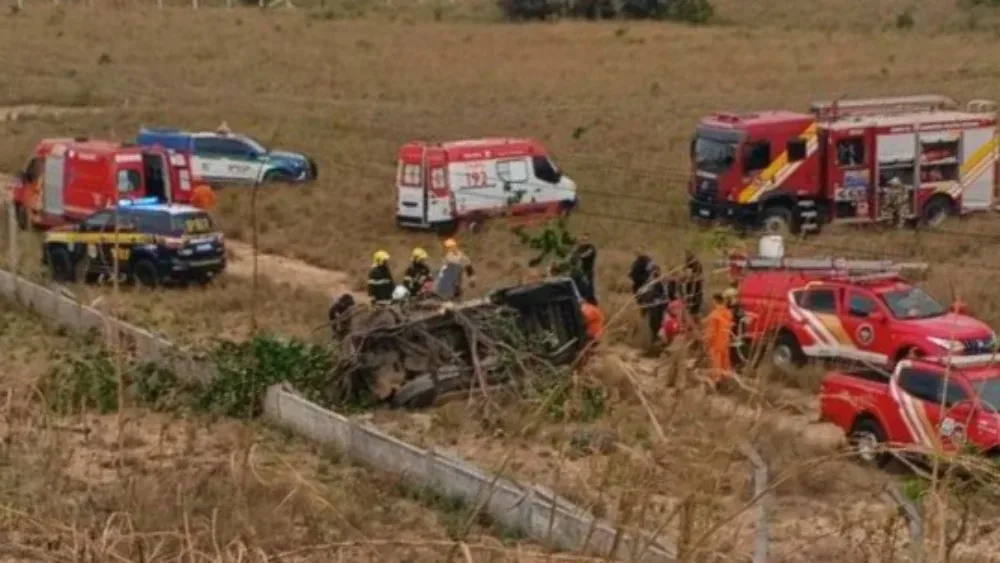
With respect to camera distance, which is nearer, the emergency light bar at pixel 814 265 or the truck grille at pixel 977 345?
the truck grille at pixel 977 345

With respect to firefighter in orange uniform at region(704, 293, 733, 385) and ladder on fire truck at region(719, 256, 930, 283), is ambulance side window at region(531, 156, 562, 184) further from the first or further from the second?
→ firefighter in orange uniform at region(704, 293, 733, 385)

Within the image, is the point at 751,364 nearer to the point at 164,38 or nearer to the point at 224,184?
the point at 224,184

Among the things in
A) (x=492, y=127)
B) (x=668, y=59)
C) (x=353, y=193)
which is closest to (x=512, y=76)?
(x=668, y=59)

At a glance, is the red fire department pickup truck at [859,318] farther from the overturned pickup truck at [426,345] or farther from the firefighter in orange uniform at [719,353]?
the firefighter in orange uniform at [719,353]

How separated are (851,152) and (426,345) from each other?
47.3 ft

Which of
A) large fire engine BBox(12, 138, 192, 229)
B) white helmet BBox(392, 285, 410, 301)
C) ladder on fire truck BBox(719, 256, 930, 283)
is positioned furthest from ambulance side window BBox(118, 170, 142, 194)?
ladder on fire truck BBox(719, 256, 930, 283)

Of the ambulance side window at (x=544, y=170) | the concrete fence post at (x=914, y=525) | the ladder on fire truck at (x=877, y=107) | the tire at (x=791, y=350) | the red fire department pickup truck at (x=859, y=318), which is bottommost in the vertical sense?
the tire at (x=791, y=350)

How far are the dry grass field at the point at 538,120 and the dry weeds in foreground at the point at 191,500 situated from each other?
51 cm

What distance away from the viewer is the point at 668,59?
57.3 m

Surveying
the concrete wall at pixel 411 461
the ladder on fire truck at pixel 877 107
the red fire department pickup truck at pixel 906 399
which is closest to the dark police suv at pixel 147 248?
the concrete wall at pixel 411 461

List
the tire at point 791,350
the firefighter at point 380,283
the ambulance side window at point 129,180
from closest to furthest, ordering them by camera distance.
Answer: the tire at point 791,350 < the firefighter at point 380,283 < the ambulance side window at point 129,180

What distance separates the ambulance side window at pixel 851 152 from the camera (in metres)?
29.9

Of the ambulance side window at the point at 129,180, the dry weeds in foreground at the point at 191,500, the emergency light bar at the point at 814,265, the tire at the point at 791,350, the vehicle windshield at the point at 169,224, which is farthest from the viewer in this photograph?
the ambulance side window at the point at 129,180

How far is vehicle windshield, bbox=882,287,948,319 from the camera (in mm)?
19873
